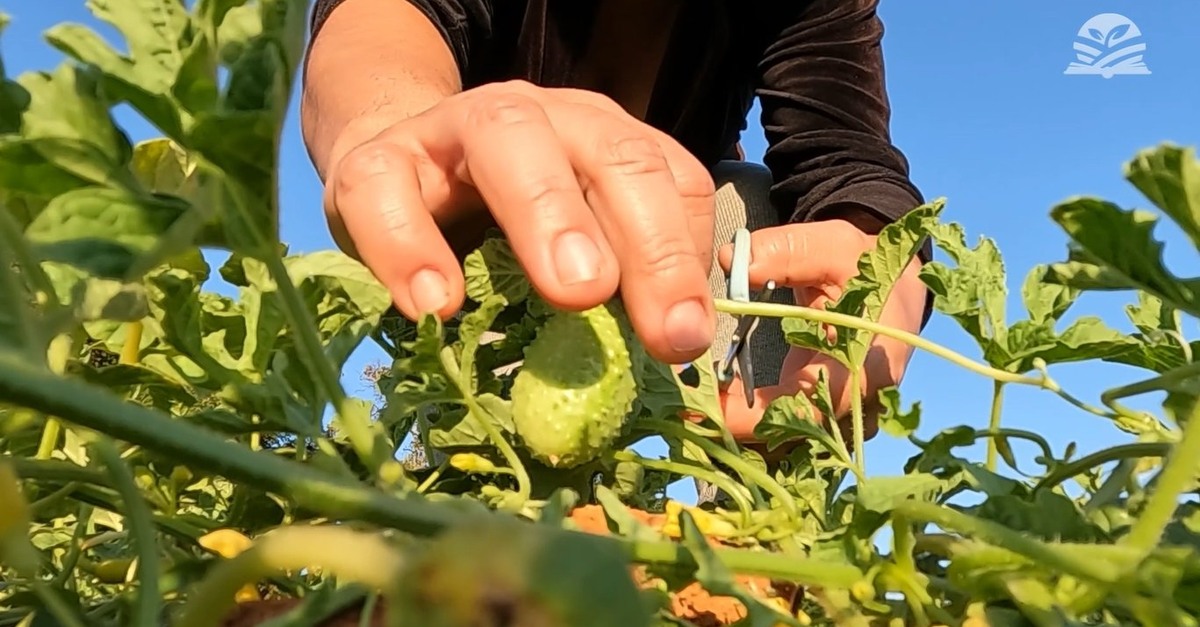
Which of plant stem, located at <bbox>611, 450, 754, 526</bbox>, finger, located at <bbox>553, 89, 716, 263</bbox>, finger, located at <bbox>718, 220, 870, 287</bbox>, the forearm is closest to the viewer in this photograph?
plant stem, located at <bbox>611, 450, 754, 526</bbox>

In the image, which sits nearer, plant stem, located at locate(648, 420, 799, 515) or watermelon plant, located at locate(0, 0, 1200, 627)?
watermelon plant, located at locate(0, 0, 1200, 627)

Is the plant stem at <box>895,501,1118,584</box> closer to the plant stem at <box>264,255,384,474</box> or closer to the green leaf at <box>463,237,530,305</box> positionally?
the plant stem at <box>264,255,384,474</box>

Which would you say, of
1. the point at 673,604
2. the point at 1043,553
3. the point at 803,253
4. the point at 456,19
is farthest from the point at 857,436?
the point at 456,19

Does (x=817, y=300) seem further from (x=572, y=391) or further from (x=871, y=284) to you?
(x=572, y=391)

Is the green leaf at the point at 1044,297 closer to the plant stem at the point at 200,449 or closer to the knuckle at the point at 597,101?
the knuckle at the point at 597,101

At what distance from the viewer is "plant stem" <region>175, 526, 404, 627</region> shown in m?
0.19

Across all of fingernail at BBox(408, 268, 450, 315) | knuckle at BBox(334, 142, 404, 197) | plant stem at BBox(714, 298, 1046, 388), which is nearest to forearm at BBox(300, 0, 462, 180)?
knuckle at BBox(334, 142, 404, 197)

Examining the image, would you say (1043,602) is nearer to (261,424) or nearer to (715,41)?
(261,424)

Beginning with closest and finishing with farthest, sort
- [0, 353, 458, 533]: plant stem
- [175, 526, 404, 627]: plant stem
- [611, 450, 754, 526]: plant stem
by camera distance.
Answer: [175, 526, 404, 627]: plant stem
[0, 353, 458, 533]: plant stem
[611, 450, 754, 526]: plant stem

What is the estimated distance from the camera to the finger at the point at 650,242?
708mm

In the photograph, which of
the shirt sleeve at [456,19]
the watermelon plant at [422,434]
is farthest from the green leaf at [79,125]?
the shirt sleeve at [456,19]

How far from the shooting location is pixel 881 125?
206cm

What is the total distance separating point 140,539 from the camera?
1.18 feet

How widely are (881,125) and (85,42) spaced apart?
1.78 meters
